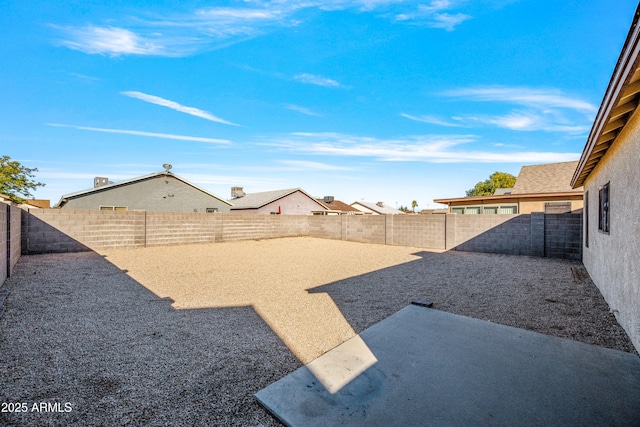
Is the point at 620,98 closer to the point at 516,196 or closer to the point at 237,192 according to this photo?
the point at 516,196

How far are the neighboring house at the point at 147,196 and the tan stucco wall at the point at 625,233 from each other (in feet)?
72.6

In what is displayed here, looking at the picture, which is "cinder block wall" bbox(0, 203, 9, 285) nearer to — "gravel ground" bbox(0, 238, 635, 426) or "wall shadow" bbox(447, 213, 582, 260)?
"gravel ground" bbox(0, 238, 635, 426)

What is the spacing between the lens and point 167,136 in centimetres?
1970

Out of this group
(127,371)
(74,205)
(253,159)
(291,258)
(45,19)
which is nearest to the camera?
(127,371)

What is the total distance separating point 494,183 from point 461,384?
5071 cm

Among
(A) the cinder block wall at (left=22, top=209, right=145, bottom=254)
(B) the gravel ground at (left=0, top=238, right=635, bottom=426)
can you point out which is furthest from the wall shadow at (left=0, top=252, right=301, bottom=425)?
(A) the cinder block wall at (left=22, top=209, right=145, bottom=254)

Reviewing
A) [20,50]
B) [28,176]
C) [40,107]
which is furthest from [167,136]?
[28,176]

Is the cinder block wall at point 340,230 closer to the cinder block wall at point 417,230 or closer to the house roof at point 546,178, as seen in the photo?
the cinder block wall at point 417,230

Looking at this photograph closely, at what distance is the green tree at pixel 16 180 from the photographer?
2391 cm

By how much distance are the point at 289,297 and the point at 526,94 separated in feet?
40.0

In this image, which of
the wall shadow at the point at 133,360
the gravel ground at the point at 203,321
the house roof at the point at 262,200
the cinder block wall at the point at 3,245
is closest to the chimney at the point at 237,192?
the house roof at the point at 262,200

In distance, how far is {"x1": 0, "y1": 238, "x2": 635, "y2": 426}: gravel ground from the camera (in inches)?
85.7

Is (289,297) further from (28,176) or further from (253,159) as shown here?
(28,176)

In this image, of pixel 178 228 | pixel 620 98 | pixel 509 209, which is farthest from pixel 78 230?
pixel 509 209
